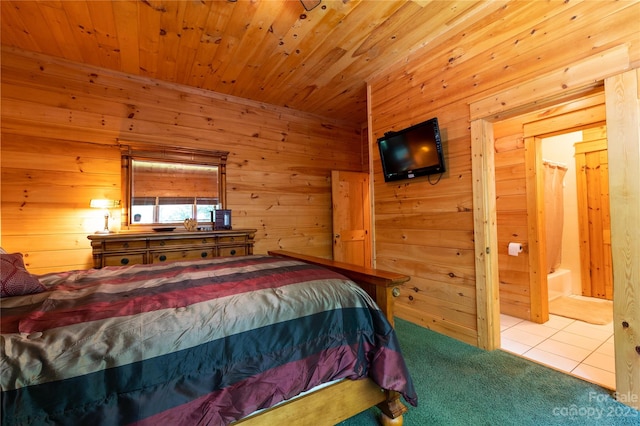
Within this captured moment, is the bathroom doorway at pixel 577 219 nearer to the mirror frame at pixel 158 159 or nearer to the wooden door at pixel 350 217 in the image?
the wooden door at pixel 350 217

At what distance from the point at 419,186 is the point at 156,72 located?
3.20 m

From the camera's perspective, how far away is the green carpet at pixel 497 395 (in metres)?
1.48

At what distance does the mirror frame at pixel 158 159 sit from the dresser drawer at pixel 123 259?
0.53 meters

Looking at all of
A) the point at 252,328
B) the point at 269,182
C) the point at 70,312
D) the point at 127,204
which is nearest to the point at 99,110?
the point at 127,204

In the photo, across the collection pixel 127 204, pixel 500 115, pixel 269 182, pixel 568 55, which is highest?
pixel 568 55

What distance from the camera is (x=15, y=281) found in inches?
48.7

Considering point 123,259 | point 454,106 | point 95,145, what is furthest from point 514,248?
point 95,145

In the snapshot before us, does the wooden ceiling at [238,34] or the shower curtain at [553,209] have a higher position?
the wooden ceiling at [238,34]

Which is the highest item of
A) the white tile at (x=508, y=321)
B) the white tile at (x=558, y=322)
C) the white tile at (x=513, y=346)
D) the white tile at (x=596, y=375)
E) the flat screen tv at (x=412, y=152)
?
the flat screen tv at (x=412, y=152)

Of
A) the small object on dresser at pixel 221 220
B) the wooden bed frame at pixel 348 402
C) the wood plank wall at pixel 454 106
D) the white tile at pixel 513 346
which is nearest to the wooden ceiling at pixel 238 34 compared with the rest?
the wood plank wall at pixel 454 106

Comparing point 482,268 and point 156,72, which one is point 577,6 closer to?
point 482,268

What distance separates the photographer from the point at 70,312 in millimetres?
1010

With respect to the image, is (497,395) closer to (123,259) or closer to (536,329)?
(536,329)

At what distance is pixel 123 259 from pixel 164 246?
0.36 meters
